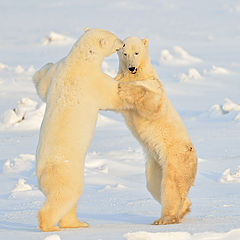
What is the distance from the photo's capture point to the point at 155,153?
17.3 ft

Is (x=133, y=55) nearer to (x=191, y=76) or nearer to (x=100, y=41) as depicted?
(x=100, y=41)

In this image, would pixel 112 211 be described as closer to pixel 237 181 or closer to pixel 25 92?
pixel 237 181

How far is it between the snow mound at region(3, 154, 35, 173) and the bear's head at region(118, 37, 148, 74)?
2.74m

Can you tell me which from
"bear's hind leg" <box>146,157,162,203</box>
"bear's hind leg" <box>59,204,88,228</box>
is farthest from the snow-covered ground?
"bear's hind leg" <box>146,157,162,203</box>

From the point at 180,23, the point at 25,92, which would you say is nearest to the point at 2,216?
the point at 25,92

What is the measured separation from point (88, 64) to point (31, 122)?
637 cm

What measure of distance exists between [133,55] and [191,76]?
9.62 m

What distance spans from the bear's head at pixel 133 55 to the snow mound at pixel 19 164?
274 cm

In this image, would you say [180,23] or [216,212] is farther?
[180,23]

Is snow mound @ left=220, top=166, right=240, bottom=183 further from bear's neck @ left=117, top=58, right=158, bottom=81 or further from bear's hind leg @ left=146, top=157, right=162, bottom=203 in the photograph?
bear's neck @ left=117, top=58, right=158, bottom=81

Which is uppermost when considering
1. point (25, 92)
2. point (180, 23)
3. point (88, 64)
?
point (88, 64)

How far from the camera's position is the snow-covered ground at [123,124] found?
5.04m

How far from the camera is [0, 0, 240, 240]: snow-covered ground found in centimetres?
504

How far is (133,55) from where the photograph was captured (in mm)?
5574
